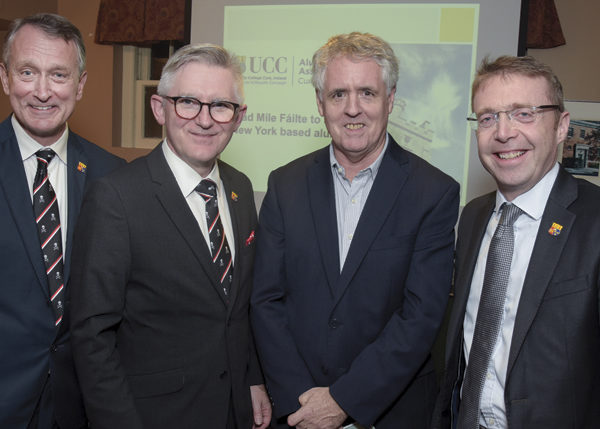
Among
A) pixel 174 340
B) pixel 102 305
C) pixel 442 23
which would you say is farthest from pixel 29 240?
pixel 442 23

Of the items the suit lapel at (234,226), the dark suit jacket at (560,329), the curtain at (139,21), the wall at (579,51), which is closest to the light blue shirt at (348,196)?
the suit lapel at (234,226)

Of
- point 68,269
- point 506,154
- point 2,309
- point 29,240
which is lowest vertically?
point 2,309

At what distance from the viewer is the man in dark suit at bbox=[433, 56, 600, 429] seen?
1511 millimetres

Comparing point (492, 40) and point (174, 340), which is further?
point (492, 40)

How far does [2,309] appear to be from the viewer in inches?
71.6

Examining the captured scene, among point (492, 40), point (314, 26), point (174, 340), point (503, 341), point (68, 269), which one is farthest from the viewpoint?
point (314, 26)

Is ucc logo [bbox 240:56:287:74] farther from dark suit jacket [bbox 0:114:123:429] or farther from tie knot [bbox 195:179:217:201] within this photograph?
dark suit jacket [bbox 0:114:123:429]

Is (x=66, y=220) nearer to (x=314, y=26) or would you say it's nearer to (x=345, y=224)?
(x=345, y=224)

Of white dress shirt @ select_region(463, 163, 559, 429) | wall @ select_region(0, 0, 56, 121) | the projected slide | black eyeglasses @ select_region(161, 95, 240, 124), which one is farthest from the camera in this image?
wall @ select_region(0, 0, 56, 121)

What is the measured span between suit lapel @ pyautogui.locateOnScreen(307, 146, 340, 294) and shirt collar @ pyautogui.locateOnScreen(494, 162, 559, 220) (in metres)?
0.64

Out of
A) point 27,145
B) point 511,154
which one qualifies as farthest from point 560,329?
point 27,145

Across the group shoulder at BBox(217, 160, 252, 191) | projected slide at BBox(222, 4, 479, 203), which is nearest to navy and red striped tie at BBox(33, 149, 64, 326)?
shoulder at BBox(217, 160, 252, 191)

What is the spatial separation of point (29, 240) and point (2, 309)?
0.26 m

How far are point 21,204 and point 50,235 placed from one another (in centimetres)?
15
